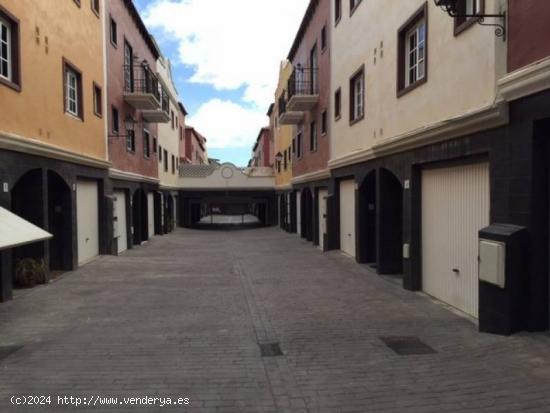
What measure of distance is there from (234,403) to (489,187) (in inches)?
186

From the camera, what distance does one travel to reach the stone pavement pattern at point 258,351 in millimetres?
4727

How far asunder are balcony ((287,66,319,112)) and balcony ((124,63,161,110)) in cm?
586

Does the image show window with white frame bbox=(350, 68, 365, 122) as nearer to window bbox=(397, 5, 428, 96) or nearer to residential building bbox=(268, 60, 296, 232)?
window bbox=(397, 5, 428, 96)

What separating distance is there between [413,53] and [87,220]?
10582 millimetres

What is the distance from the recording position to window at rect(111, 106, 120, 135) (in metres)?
17.7

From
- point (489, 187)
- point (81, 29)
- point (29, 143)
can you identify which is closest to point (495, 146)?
point (489, 187)

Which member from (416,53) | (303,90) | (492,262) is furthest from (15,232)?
(303,90)

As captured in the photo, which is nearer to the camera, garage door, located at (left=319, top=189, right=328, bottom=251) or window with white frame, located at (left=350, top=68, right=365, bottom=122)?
window with white frame, located at (left=350, top=68, right=365, bottom=122)

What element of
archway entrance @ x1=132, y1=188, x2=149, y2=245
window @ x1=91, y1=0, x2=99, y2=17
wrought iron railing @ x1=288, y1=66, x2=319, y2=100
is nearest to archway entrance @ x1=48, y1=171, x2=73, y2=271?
window @ x1=91, y1=0, x2=99, y2=17

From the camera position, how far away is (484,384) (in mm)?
4930

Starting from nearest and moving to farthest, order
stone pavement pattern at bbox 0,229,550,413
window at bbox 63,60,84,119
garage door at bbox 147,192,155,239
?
stone pavement pattern at bbox 0,229,550,413
window at bbox 63,60,84,119
garage door at bbox 147,192,155,239

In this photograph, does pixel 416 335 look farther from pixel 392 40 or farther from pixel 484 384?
pixel 392 40

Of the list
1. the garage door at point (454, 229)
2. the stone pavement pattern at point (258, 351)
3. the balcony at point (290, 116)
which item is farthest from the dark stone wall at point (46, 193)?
the balcony at point (290, 116)

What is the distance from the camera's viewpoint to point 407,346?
6328 mm
